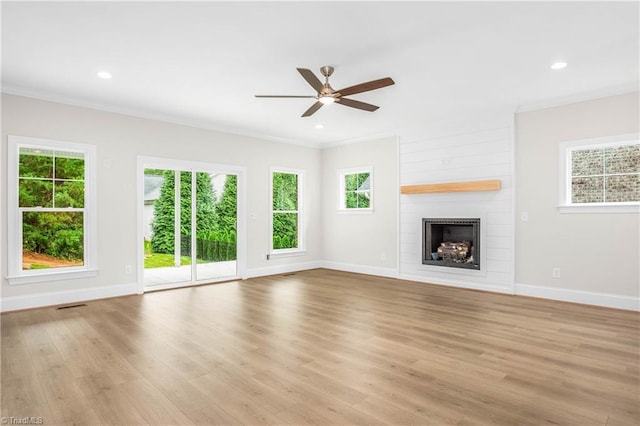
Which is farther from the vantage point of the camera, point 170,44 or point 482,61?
point 482,61

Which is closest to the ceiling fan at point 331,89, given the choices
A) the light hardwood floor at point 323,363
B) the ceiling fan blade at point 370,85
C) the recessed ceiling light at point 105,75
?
the ceiling fan blade at point 370,85

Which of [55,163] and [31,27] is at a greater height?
[31,27]

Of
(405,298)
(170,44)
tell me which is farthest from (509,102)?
(170,44)

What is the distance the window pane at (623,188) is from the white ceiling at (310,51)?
1.09 m

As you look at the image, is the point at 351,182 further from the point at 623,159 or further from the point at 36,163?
the point at 36,163

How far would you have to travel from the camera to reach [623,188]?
4.48 m

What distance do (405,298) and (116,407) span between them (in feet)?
12.5

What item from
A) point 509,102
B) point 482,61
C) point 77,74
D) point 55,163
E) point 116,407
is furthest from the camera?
point 509,102

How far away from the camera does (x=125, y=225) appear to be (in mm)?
5297

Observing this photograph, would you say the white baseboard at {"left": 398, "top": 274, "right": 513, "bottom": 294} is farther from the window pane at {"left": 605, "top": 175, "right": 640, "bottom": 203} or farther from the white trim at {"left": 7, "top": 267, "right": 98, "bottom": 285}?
the white trim at {"left": 7, "top": 267, "right": 98, "bottom": 285}

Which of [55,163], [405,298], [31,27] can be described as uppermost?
[31,27]

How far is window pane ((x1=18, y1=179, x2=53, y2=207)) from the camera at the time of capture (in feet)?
14.8

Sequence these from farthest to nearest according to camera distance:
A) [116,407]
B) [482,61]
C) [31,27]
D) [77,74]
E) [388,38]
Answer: [77,74]
[482,61]
[388,38]
[31,27]
[116,407]

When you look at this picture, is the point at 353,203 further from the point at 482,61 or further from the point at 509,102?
the point at 482,61
